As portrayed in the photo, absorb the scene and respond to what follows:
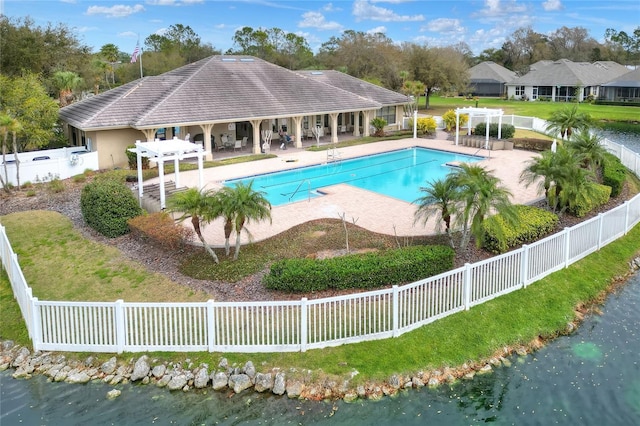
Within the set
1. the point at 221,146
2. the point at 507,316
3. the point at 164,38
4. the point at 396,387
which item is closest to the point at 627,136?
the point at 221,146

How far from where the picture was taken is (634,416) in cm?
947

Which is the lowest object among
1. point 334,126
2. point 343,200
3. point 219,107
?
point 343,200

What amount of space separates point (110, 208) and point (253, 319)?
7.77 m

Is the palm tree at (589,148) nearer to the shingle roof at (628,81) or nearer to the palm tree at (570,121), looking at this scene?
the palm tree at (570,121)

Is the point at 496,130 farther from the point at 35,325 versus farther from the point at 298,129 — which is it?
the point at 35,325

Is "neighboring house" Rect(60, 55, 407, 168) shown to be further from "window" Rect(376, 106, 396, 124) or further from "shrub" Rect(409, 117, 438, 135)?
"shrub" Rect(409, 117, 438, 135)

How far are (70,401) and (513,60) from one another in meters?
95.5

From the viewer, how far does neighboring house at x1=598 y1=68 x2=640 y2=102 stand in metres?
59.9

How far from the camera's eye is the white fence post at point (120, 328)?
10.3 m

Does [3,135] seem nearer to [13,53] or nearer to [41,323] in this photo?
[41,323]

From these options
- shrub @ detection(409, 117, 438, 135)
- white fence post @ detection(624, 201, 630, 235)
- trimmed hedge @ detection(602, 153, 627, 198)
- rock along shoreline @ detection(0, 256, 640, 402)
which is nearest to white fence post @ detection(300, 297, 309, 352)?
rock along shoreline @ detection(0, 256, 640, 402)

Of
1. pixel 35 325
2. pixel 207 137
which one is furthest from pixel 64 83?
pixel 35 325

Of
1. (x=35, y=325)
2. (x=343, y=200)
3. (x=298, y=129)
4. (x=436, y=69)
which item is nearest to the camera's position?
(x=35, y=325)

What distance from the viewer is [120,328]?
34.2ft
